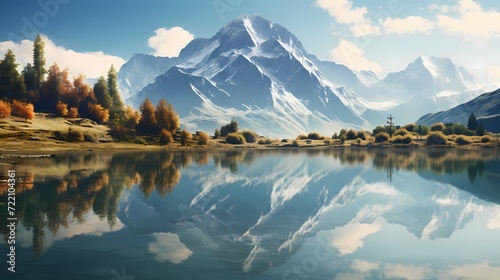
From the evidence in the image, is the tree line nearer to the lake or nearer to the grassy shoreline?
the grassy shoreline

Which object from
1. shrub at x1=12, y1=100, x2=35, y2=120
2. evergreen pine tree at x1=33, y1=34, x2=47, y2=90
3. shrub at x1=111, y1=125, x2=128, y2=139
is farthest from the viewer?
evergreen pine tree at x1=33, y1=34, x2=47, y2=90

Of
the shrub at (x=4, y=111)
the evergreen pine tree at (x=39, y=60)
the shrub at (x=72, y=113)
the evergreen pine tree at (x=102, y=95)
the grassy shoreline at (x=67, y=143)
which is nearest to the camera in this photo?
the grassy shoreline at (x=67, y=143)

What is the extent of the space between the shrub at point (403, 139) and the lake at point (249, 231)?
15477cm

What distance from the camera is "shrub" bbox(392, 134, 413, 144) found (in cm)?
19588

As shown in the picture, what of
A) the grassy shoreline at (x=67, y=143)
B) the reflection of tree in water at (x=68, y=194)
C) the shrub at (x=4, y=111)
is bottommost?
the reflection of tree in water at (x=68, y=194)

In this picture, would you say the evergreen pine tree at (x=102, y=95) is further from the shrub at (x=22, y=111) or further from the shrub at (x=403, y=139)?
the shrub at (x=403, y=139)

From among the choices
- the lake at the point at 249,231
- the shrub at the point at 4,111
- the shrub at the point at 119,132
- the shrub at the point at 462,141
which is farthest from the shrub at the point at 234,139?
the lake at the point at 249,231

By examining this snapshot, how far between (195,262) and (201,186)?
29246 mm

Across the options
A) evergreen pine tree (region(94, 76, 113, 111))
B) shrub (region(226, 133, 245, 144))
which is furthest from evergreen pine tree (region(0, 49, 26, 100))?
shrub (region(226, 133, 245, 144))

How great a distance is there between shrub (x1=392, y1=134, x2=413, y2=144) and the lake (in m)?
155

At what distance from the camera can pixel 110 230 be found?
26016 millimetres

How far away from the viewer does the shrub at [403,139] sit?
196 metres

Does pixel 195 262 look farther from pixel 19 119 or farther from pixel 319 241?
pixel 19 119

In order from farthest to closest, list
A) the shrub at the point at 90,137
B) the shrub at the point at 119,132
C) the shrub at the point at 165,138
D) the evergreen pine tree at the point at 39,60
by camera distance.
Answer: the evergreen pine tree at the point at 39,60, the shrub at the point at 165,138, the shrub at the point at 119,132, the shrub at the point at 90,137
